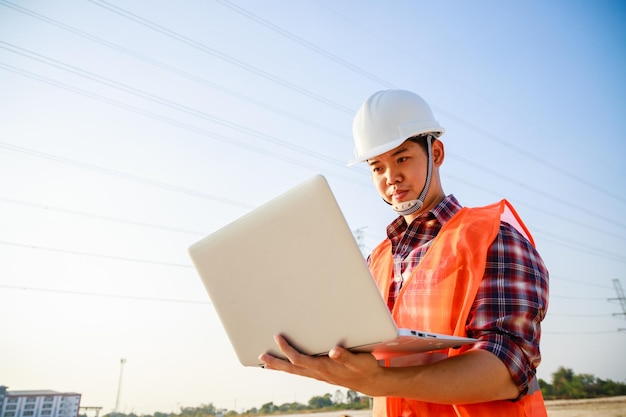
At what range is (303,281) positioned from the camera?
1.17 metres

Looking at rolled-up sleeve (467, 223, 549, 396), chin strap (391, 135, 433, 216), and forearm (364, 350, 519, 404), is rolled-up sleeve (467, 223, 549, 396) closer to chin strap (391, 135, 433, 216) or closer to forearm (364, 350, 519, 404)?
forearm (364, 350, 519, 404)

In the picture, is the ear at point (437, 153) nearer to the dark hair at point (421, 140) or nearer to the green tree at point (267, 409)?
the dark hair at point (421, 140)

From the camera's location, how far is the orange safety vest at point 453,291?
142 cm

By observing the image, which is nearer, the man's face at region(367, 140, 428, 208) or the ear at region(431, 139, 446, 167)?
the man's face at region(367, 140, 428, 208)

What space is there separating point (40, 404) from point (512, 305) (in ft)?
152

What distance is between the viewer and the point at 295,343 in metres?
1.25

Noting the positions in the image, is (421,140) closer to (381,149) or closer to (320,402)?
(381,149)

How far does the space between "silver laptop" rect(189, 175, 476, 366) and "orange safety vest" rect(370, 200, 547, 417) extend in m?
0.24

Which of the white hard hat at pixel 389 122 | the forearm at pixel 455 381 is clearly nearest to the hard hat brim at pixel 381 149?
the white hard hat at pixel 389 122

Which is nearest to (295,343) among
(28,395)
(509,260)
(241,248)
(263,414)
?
(241,248)

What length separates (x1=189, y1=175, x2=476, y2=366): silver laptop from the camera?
3.52 feet

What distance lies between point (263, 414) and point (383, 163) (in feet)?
91.2

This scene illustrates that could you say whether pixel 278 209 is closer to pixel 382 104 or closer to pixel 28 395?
pixel 382 104

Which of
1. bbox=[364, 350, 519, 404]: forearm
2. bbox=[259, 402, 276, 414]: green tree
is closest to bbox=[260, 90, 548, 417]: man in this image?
bbox=[364, 350, 519, 404]: forearm
